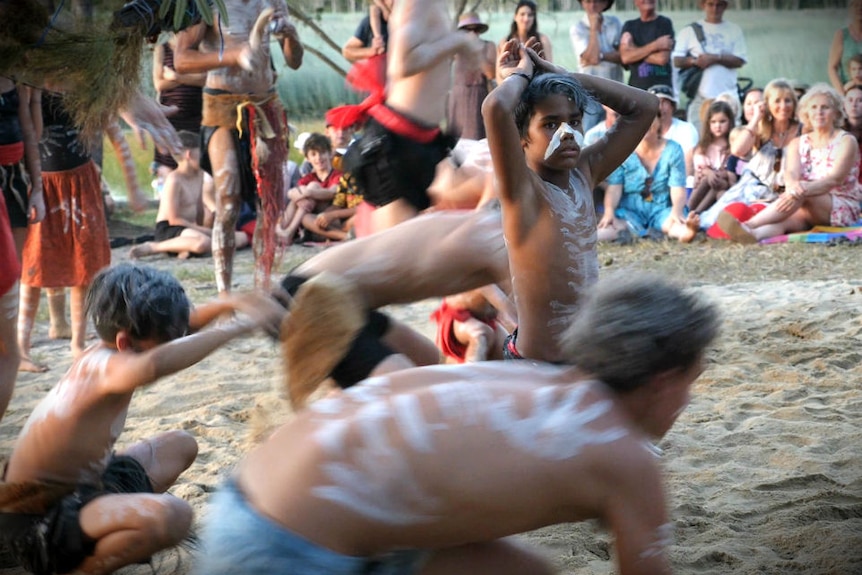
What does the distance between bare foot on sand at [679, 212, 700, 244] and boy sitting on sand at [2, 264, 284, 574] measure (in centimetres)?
548

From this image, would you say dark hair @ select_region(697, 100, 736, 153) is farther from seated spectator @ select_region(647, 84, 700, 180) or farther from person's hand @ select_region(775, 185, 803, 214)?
person's hand @ select_region(775, 185, 803, 214)

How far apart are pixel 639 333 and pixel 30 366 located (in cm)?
363

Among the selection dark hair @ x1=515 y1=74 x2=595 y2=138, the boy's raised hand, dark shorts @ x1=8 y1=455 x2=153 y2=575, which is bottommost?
dark shorts @ x1=8 y1=455 x2=153 y2=575

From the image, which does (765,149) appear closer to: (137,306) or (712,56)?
(712,56)

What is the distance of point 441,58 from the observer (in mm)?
3770

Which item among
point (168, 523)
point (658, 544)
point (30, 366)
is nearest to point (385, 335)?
point (168, 523)

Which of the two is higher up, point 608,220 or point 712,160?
point 712,160

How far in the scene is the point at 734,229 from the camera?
24.2 feet

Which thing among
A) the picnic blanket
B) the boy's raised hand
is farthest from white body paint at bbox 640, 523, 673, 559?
the picnic blanket

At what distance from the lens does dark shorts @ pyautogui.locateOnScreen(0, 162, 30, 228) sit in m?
4.09

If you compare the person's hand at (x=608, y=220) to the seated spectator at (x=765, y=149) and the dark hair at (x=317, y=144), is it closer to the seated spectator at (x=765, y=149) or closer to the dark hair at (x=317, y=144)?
the seated spectator at (x=765, y=149)

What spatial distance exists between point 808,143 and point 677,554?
5519 mm

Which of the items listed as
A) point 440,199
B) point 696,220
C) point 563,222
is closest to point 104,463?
point 563,222

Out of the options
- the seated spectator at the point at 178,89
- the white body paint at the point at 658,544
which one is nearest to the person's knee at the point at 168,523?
the white body paint at the point at 658,544
